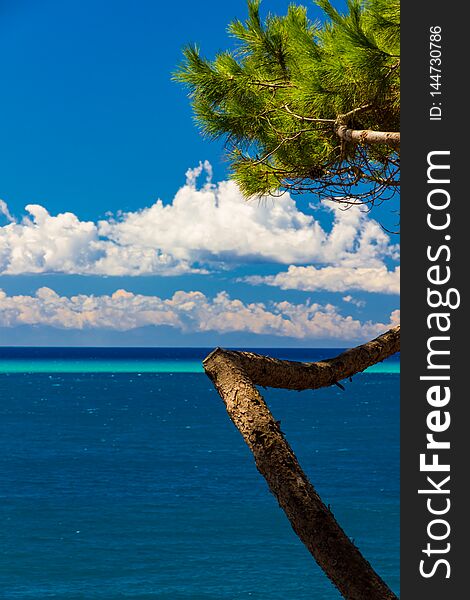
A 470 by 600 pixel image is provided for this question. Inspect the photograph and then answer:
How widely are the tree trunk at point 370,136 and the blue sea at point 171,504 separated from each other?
85.3ft

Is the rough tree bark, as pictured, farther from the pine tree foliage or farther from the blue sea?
the blue sea

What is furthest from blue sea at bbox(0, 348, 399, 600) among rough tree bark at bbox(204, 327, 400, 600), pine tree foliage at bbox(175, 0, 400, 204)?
rough tree bark at bbox(204, 327, 400, 600)

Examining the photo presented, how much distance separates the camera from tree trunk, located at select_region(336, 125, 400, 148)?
13.5 ft

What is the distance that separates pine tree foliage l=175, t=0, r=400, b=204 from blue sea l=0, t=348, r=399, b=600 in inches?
988

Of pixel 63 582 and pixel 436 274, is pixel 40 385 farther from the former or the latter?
pixel 436 274

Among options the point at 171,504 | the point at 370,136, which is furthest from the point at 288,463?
the point at 171,504

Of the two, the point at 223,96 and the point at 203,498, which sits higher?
the point at 223,96

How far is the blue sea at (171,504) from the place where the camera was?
3111cm

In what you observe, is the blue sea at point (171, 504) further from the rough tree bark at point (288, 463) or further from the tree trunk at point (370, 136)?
the rough tree bark at point (288, 463)

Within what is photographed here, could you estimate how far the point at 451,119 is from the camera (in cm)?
241

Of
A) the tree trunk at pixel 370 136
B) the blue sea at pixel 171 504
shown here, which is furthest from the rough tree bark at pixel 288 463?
the blue sea at pixel 171 504

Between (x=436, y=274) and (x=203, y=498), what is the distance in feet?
143

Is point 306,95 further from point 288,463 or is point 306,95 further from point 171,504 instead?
point 171,504

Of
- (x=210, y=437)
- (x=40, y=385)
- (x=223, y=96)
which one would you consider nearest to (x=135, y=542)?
(x=210, y=437)
